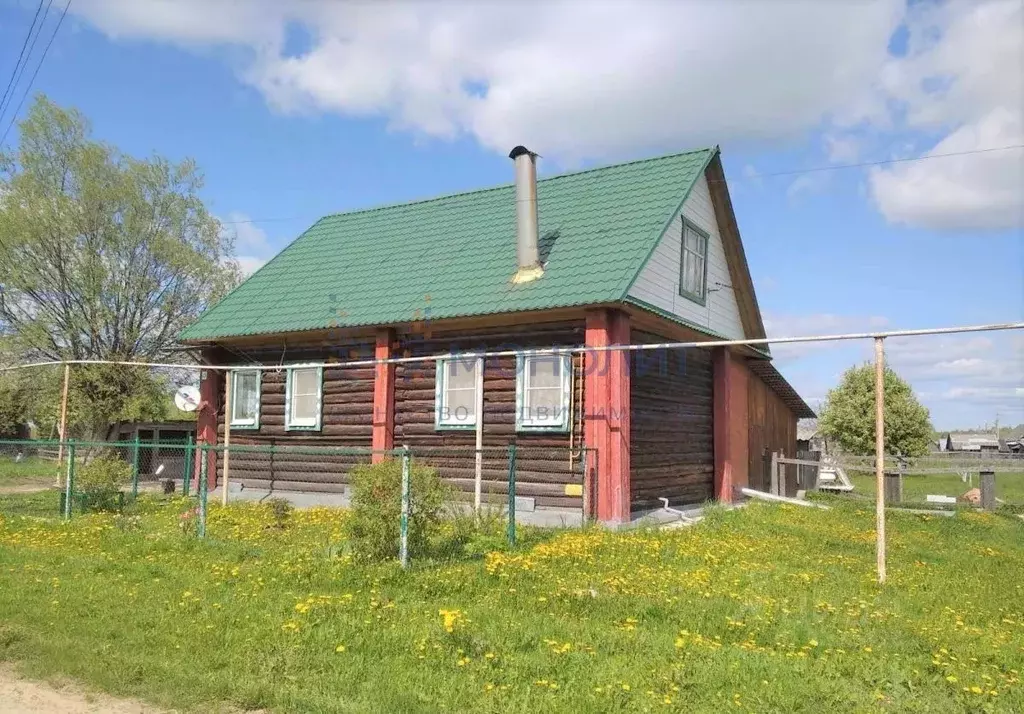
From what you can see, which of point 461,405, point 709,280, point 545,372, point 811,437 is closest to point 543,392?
point 545,372

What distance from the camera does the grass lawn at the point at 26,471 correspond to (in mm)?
24922

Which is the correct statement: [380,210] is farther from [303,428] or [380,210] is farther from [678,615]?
[678,615]

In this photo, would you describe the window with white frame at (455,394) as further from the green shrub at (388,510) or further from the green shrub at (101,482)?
the green shrub at (101,482)

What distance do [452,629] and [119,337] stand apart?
89.7ft

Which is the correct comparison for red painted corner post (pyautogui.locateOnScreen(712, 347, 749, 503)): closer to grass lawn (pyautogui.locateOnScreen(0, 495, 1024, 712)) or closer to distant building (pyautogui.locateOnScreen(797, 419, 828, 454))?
grass lawn (pyautogui.locateOnScreen(0, 495, 1024, 712))

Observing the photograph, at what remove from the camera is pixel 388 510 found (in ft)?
31.2

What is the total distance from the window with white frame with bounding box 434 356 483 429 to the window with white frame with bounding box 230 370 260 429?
16.7ft

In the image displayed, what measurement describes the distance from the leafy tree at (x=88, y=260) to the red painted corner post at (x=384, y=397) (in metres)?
16.6

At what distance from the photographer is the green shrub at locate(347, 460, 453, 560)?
9547mm

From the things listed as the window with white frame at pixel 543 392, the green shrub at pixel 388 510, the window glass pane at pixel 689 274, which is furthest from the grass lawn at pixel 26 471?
the window glass pane at pixel 689 274

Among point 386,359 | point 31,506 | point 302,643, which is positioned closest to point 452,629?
point 302,643

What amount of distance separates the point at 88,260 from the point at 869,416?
1489 inches

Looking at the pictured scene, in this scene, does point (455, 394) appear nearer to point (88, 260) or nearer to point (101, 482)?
point (101, 482)

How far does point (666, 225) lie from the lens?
14.6 meters
